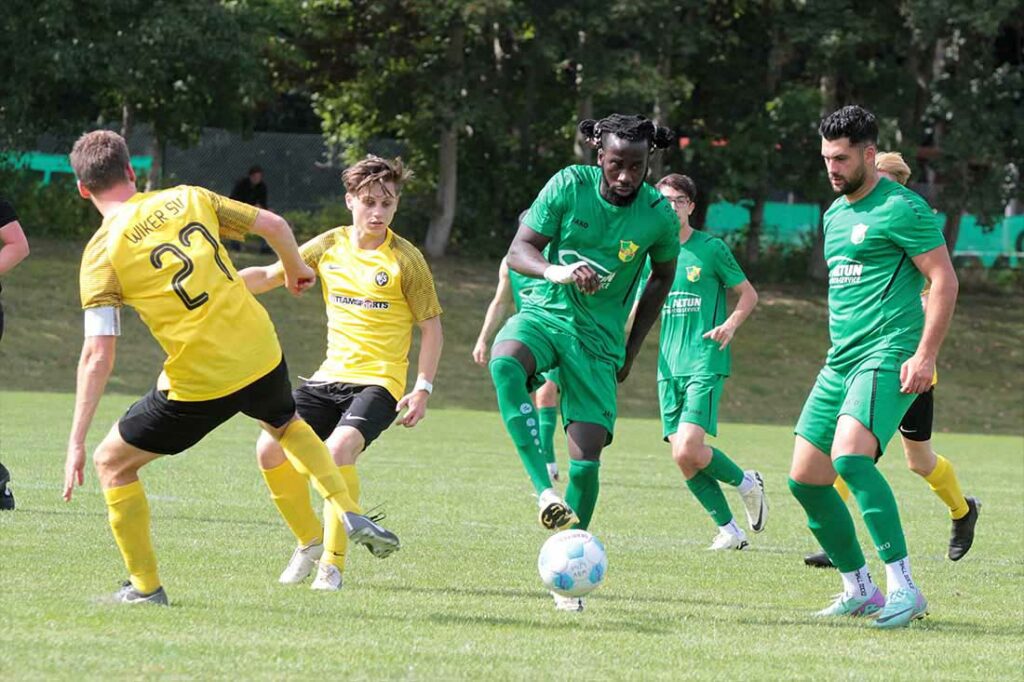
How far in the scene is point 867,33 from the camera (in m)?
31.0

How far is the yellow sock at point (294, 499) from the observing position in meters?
7.27

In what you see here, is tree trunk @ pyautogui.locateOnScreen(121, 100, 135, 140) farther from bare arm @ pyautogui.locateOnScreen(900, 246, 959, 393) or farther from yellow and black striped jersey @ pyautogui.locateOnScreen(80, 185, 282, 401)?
bare arm @ pyautogui.locateOnScreen(900, 246, 959, 393)

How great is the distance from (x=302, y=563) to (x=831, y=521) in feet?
7.42

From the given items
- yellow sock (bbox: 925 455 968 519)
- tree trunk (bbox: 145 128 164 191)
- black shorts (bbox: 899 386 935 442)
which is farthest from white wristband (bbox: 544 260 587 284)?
tree trunk (bbox: 145 128 164 191)

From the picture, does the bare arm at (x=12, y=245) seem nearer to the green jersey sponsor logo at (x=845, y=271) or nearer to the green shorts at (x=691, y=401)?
the green shorts at (x=691, y=401)

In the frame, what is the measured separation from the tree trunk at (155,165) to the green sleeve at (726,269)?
22.5m

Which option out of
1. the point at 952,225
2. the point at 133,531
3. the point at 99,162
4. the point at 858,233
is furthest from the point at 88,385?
the point at 952,225

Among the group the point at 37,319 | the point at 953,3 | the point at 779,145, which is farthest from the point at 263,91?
the point at 953,3

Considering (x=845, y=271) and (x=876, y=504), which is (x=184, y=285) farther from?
(x=876, y=504)

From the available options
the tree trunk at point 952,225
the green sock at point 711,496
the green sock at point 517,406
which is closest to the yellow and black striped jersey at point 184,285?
the green sock at point 517,406

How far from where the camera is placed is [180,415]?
6375 mm

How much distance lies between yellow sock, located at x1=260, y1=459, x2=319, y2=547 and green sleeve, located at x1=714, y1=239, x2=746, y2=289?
3.95 m

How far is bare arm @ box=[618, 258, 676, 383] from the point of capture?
7.93 metres

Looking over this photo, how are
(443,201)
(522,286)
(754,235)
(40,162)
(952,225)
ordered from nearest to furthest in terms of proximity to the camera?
(522,286) → (40,162) → (443,201) → (952,225) → (754,235)
